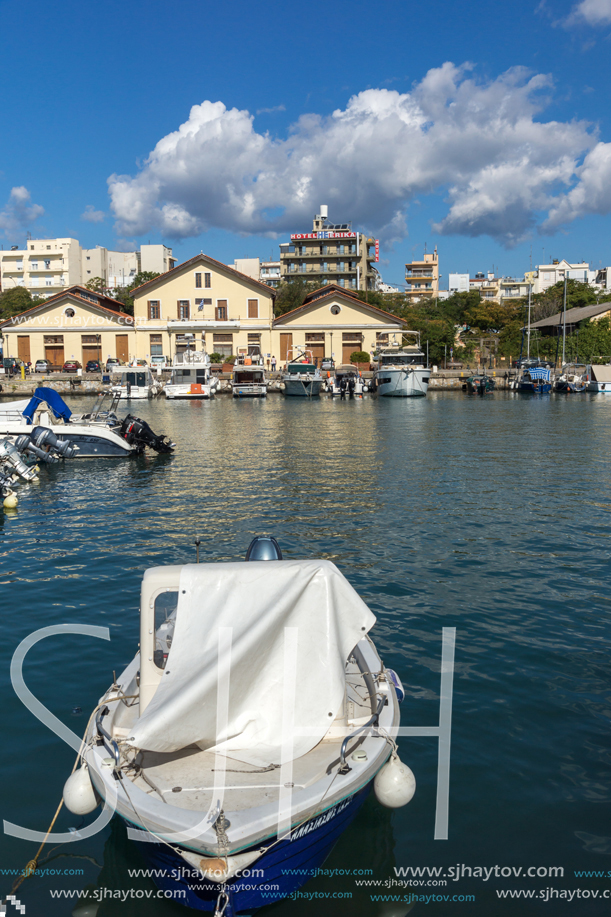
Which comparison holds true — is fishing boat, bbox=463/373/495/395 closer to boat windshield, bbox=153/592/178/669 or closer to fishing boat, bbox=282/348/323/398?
fishing boat, bbox=282/348/323/398

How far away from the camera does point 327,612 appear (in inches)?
197

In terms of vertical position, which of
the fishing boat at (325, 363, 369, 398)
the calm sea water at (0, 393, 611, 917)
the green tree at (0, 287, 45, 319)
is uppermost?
the green tree at (0, 287, 45, 319)

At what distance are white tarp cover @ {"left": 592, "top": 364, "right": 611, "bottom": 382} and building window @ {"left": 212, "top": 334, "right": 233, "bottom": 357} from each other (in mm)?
35095

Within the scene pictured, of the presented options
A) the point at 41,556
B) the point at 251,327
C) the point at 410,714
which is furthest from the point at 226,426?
the point at 251,327

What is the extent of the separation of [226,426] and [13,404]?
12.7m

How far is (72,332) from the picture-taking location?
72.0 meters

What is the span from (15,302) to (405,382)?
58.2 metres

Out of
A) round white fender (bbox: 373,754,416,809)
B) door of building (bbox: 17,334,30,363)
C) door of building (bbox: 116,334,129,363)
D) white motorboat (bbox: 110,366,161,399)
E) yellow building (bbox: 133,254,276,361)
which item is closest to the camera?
round white fender (bbox: 373,754,416,809)

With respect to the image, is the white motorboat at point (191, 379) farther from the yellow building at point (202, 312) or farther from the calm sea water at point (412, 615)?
the calm sea water at point (412, 615)

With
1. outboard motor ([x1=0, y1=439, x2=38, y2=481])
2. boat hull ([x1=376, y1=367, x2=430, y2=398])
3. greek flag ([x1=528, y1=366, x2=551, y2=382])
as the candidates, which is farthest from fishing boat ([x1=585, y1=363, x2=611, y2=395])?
outboard motor ([x1=0, y1=439, x2=38, y2=481])

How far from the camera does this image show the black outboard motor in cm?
2388

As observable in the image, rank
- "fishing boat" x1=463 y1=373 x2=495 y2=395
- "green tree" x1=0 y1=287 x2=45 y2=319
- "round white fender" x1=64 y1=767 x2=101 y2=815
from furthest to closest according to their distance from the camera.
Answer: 1. "green tree" x1=0 y1=287 x2=45 y2=319
2. "fishing boat" x1=463 y1=373 x2=495 y2=395
3. "round white fender" x1=64 y1=767 x2=101 y2=815

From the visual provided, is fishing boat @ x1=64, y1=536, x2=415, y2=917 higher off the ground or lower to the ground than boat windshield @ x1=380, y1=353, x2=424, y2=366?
lower

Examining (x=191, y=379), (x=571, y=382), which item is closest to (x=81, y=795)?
(x=191, y=379)
